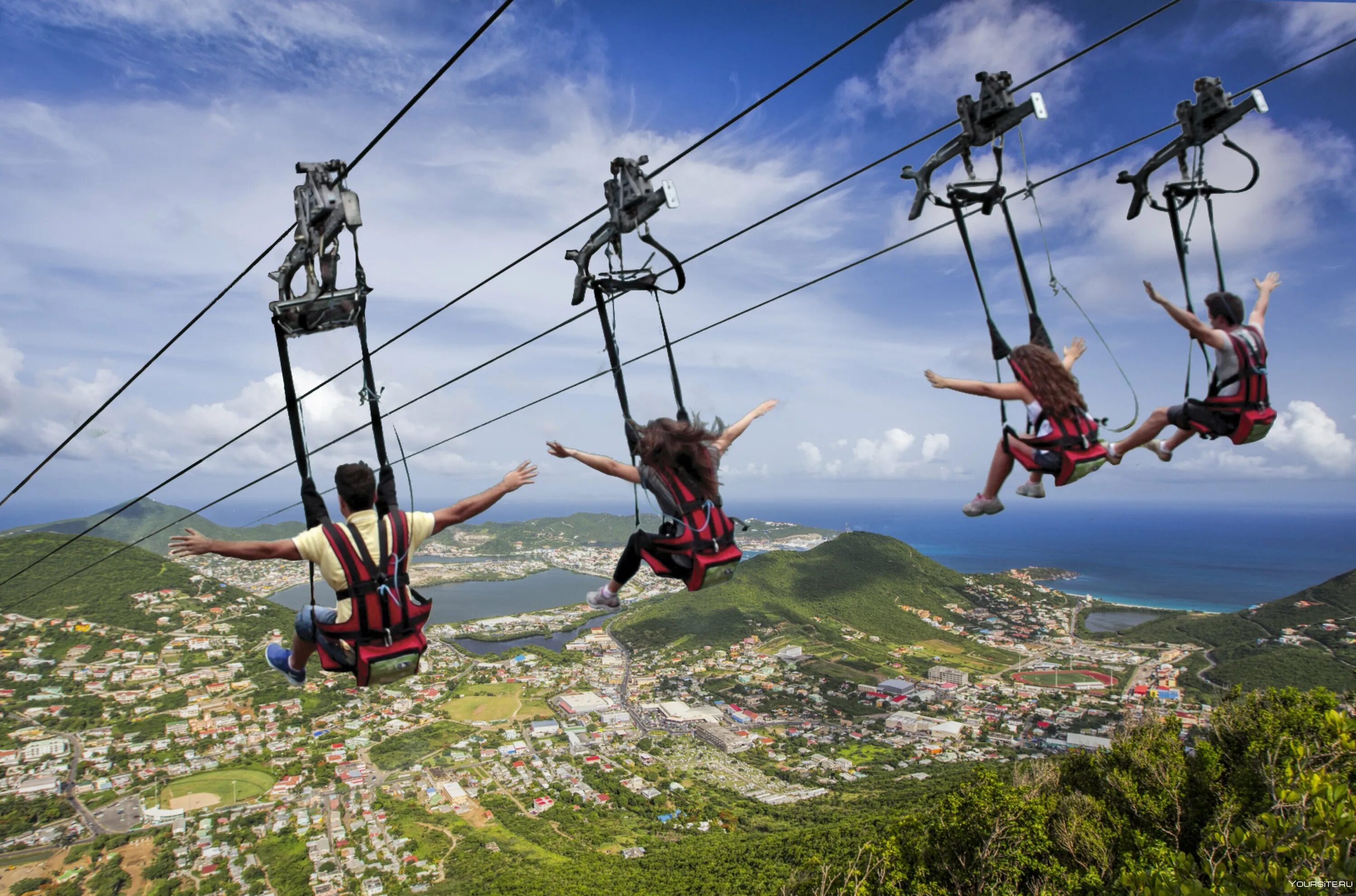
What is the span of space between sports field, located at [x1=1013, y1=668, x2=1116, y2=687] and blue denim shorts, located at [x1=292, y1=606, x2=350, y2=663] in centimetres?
4820

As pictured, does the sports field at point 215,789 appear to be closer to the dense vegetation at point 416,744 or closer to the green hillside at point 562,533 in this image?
the dense vegetation at point 416,744

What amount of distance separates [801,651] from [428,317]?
166 feet

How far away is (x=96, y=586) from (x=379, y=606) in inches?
2488

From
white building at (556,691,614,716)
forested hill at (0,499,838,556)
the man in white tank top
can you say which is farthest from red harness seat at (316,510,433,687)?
forested hill at (0,499,838,556)

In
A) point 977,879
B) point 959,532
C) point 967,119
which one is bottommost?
point 959,532

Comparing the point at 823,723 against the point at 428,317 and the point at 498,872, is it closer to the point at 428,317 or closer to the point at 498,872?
the point at 498,872

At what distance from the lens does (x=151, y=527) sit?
4653 inches

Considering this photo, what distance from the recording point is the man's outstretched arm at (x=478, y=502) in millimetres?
3779

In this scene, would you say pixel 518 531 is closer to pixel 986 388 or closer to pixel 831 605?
pixel 831 605

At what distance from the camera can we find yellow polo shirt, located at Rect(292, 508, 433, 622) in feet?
11.8

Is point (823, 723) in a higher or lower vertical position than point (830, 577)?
lower

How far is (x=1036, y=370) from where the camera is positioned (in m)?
3.98

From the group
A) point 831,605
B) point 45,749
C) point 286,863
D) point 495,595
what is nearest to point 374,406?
point 286,863

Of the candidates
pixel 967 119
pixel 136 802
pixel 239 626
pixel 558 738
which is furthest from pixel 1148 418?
pixel 239 626
